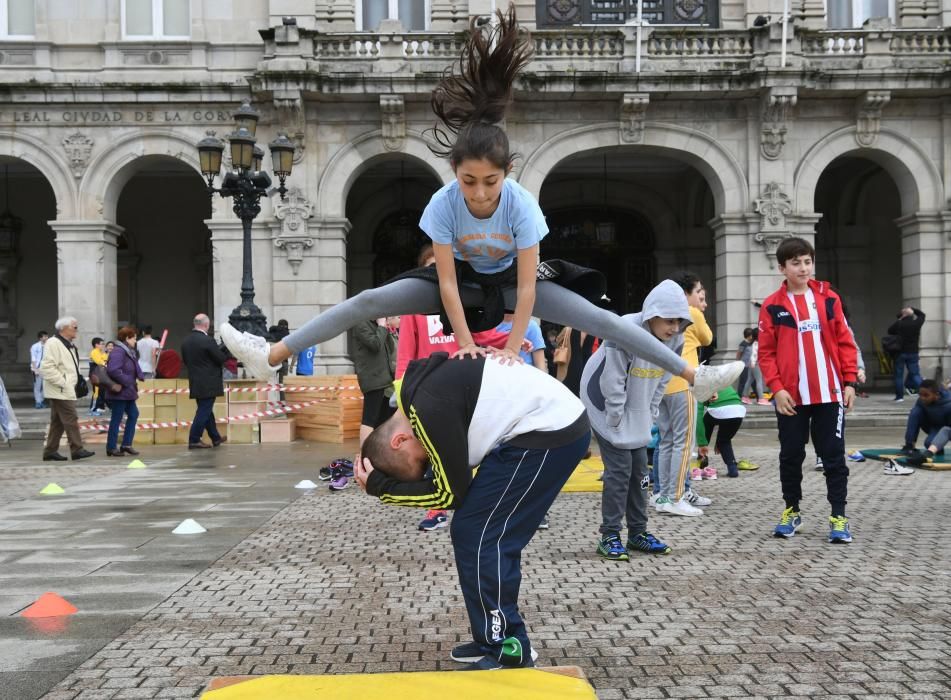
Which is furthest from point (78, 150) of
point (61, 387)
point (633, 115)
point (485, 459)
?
point (485, 459)

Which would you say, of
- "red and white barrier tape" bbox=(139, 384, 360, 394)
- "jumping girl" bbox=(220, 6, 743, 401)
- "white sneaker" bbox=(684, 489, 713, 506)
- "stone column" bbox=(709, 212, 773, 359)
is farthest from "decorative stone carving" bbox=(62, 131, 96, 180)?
"jumping girl" bbox=(220, 6, 743, 401)

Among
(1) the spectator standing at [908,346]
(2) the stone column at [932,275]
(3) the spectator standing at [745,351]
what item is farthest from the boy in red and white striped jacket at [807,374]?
(2) the stone column at [932,275]

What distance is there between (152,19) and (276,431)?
35.4ft

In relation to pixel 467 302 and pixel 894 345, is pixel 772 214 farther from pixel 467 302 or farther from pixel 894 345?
pixel 467 302

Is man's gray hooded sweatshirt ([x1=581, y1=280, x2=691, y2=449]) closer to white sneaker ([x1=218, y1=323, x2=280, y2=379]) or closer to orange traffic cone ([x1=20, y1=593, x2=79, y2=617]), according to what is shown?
white sneaker ([x1=218, y1=323, x2=280, y2=379])

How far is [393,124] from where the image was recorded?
63.8ft

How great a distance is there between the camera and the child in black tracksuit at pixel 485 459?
10.0ft

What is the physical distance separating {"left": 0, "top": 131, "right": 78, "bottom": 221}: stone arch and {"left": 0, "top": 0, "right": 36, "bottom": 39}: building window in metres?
2.35

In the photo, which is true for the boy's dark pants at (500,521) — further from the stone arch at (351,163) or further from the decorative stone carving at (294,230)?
the stone arch at (351,163)

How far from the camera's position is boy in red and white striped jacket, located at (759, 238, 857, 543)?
20.0ft

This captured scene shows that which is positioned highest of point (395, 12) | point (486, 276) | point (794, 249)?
point (395, 12)

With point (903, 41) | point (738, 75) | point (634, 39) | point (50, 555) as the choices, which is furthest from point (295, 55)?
point (50, 555)

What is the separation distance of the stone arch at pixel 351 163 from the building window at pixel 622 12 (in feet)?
14.3

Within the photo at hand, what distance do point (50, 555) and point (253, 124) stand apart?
32.1 feet
